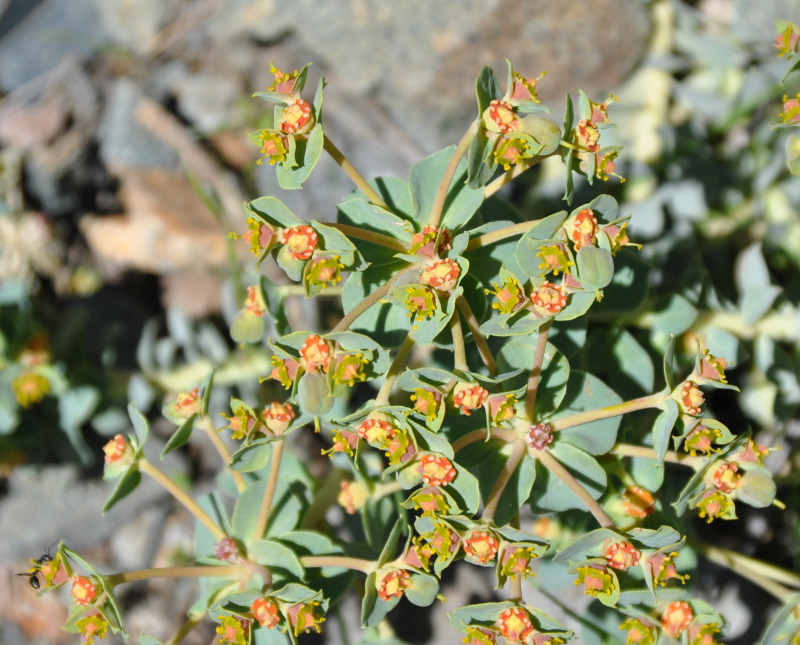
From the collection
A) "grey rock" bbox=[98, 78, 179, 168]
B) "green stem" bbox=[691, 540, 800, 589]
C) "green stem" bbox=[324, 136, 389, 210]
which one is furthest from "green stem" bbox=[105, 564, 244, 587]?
"grey rock" bbox=[98, 78, 179, 168]

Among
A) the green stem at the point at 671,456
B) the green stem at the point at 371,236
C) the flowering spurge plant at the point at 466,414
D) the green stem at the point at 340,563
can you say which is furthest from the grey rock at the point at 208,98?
the green stem at the point at 671,456

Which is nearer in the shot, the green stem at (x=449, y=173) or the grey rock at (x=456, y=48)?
the green stem at (x=449, y=173)

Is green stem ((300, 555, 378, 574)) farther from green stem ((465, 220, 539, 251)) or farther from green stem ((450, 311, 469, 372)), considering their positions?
green stem ((465, 220, 539, 251))

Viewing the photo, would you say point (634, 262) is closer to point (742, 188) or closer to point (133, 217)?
point (742, 188)

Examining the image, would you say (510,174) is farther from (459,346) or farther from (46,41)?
(46,41)

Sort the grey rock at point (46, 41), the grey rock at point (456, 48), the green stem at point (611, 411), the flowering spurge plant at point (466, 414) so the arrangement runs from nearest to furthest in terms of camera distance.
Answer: the flowering spurge plant at point (466, 414) → the green stem at point (611, 411) → the grey rock at point (456, 48) → the grey rock at point (46, 41)

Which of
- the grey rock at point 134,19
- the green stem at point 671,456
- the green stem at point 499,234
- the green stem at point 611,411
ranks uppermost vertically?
the grey rock at point 134,19

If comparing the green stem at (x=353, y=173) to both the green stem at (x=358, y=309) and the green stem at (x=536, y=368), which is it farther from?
the green stem at (x=536, y=368)
